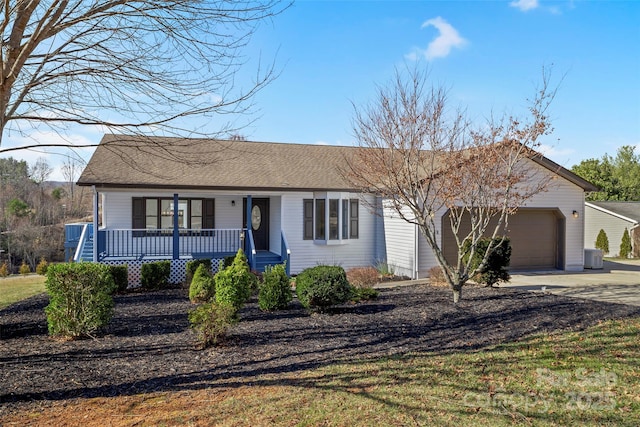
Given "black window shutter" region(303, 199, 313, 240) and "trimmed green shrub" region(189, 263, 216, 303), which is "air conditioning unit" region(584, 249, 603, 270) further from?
"trimmed green shrub" region(189, 263, 216, 303)

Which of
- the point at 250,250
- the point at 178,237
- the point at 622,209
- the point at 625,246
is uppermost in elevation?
the point at 622,209

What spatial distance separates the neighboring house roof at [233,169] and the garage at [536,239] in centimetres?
160

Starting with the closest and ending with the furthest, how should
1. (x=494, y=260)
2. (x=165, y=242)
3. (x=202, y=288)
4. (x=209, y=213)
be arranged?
(x=202, y=288), (x=494, y=260), (x=165, y=242), (x=209, y=213)

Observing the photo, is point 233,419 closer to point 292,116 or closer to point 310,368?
point 310,368

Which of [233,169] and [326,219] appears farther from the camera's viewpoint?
[233,169]

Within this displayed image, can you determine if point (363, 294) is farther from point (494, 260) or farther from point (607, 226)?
point (607, 226)

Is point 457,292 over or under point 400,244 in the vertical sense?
under

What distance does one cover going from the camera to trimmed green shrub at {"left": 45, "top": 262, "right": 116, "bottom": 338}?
634cm

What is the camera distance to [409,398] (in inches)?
169

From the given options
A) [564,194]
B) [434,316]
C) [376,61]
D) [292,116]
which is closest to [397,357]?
[434,316]

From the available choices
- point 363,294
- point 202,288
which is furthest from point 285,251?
point 363,294

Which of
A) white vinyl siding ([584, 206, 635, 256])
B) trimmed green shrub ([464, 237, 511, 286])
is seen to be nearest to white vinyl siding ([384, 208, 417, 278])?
trimmed green shrub ([464, 237, 511, 286])

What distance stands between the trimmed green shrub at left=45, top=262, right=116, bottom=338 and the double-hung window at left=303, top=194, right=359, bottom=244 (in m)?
8.76

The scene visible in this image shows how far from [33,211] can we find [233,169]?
1309 inches
